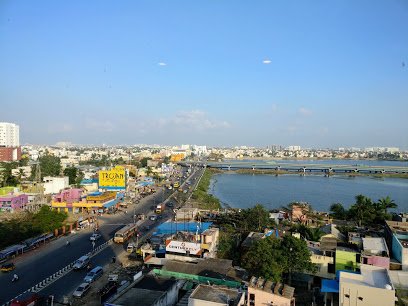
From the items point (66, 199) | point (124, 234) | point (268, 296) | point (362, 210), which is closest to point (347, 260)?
point (268, 296)

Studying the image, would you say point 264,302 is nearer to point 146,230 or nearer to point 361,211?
point 146,230

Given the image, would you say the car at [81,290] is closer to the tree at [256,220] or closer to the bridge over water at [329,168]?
the tree at [256,220]

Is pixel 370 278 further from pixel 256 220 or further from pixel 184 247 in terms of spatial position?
pixel 256 220

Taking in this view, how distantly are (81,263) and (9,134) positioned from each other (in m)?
36.7

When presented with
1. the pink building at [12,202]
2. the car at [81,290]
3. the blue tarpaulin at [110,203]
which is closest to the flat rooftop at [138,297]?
the car at [81,290]

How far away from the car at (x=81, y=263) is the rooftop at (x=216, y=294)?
8.75ft

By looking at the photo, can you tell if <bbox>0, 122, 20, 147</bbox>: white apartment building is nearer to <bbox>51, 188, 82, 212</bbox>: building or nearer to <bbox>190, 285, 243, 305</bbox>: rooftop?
<bbox>51, 188, 82, 212</bbox>: building

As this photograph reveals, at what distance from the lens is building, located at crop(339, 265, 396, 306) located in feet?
12.4

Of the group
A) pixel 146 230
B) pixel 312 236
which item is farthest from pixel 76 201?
pixel 312 236

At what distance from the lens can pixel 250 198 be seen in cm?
1756

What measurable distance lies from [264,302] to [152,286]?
1.39 metres

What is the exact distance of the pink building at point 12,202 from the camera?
11070mm

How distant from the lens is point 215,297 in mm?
3893

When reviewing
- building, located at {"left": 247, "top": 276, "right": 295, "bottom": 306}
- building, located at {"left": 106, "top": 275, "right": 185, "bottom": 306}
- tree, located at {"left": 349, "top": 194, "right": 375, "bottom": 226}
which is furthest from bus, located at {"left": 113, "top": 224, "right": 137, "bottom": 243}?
tree, located at {"left": 349, "top": 194, "right": 375, "bottom": 226}
